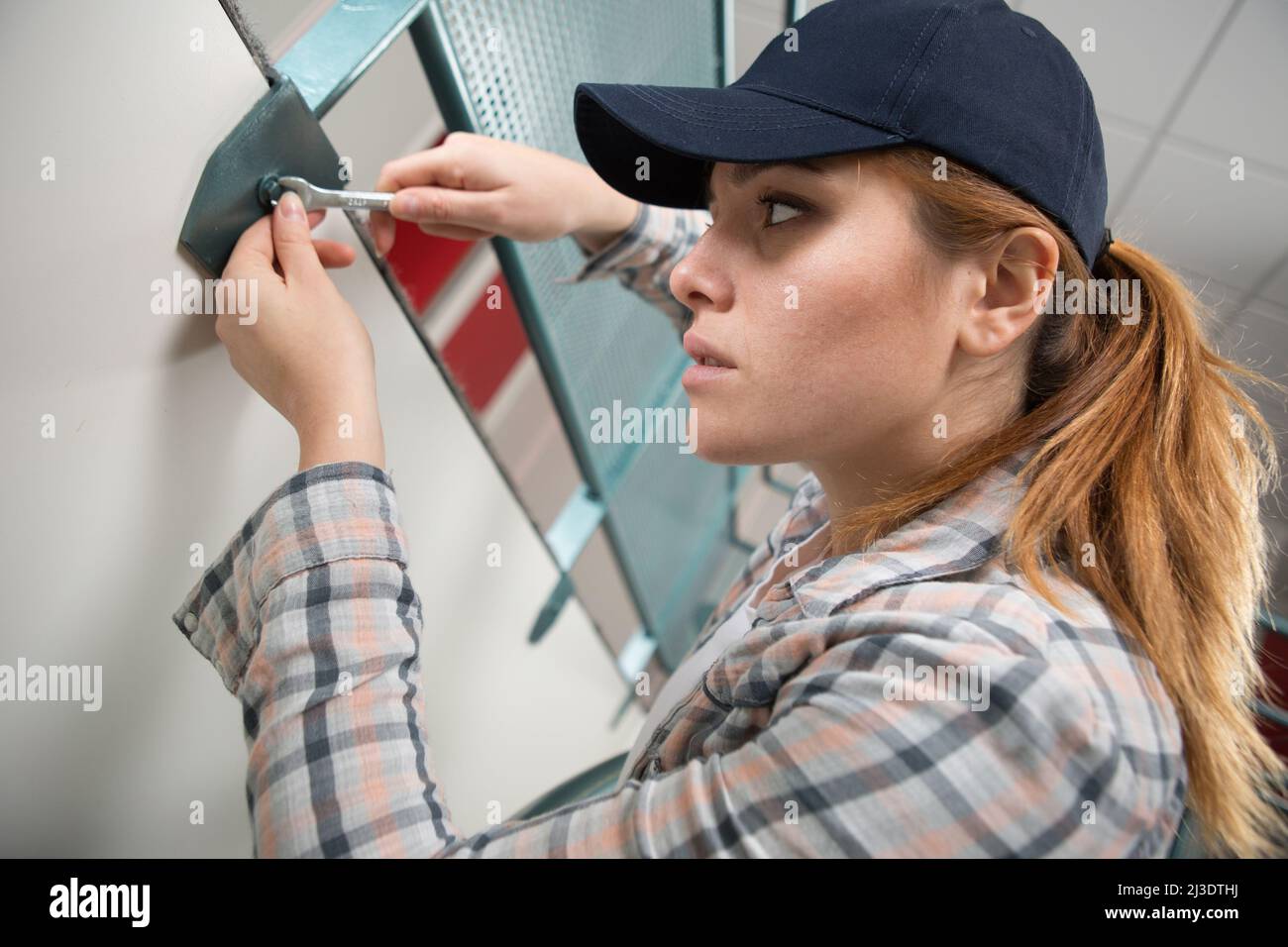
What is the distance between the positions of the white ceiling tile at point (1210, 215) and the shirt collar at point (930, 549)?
50.4 inches

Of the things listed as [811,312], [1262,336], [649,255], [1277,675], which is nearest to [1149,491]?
[811,312]

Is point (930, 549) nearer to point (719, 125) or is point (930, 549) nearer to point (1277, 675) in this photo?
→ point (719, 125)

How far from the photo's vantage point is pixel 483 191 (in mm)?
793

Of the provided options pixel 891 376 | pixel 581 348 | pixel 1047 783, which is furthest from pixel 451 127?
pixel 1047 783

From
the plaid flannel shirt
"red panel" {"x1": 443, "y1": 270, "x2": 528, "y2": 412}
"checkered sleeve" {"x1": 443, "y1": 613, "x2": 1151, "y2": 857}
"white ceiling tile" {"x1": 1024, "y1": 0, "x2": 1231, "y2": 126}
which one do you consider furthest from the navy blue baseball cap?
"red panel" {"x1": 443, "y1": 270, "x2": 528, "y2": 412}

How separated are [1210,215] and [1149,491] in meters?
1.44

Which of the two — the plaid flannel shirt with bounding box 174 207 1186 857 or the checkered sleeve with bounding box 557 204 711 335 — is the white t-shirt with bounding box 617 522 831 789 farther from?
the checkered sleeve with bounding box 557 204 711 335

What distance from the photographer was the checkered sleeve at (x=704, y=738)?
1.49 feet

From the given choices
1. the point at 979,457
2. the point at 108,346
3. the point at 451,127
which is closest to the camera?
the point at 108,346

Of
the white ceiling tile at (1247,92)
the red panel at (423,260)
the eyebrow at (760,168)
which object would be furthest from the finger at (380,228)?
the white ceiling tile at (1247,92)

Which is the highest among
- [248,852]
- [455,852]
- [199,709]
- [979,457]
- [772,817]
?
[979,457]

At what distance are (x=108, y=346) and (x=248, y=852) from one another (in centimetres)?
53
